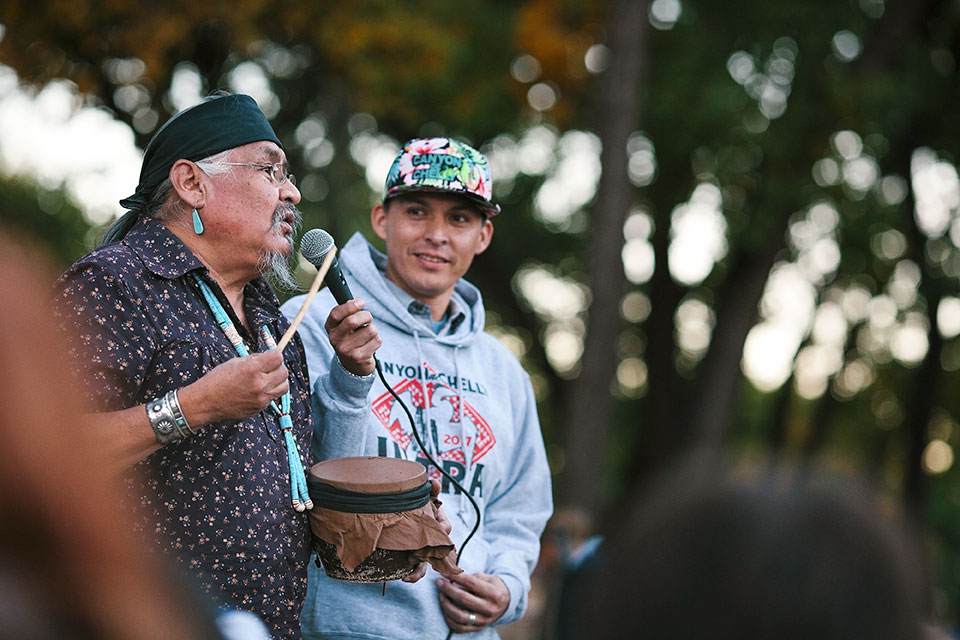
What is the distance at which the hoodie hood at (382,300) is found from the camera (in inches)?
118

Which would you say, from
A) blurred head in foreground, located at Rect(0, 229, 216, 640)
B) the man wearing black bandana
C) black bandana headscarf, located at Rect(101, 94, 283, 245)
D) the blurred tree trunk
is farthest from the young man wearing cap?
the blurred tree trunk

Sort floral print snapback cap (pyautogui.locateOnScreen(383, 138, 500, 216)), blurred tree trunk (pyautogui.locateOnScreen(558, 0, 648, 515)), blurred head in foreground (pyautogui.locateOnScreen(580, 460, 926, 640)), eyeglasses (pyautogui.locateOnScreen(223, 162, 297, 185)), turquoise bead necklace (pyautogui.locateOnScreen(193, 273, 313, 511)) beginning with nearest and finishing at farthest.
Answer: blurred head in foreground (pyautogui.locateOnScreen(580, 460, 926, 640)), turquoise bead necklace (pyautogui.locateOnScreen(193, 273, 313, 511)), eyeglasses (pyautogui.locateOnScreen(223, 162, 297, 185)), floral print snapback cap (pyautogui.locateOnScreen(383, 138, 500, 216)), blurred tree trunk (pyautogui.locateOnScreen(558, 0, 648, 515))

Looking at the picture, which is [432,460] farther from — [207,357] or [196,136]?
[196,136]

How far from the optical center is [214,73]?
9.77 m

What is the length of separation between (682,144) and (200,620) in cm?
1023

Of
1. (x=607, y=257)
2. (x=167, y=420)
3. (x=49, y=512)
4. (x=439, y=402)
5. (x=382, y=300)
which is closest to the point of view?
(x=49, y=512)

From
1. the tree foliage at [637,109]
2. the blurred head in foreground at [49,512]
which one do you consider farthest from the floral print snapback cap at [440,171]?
the tree foliage at [637,109]

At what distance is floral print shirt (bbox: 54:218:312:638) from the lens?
6.71ft

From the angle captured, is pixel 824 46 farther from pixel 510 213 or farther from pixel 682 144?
pixel 510 213

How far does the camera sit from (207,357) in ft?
7.20

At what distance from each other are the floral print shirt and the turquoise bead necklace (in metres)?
0.01

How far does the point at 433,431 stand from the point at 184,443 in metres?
0.88

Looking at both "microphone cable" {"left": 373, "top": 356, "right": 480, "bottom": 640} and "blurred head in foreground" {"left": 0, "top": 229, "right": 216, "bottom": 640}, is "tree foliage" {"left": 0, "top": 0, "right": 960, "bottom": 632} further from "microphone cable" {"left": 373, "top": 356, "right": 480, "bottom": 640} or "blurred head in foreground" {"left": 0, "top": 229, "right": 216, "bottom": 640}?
"blurred head in foreground" {"left": 0, "top": 229, "right": 216, "bottom": 640}

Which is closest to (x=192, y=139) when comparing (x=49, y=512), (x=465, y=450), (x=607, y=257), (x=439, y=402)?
(x=439, y=402)
